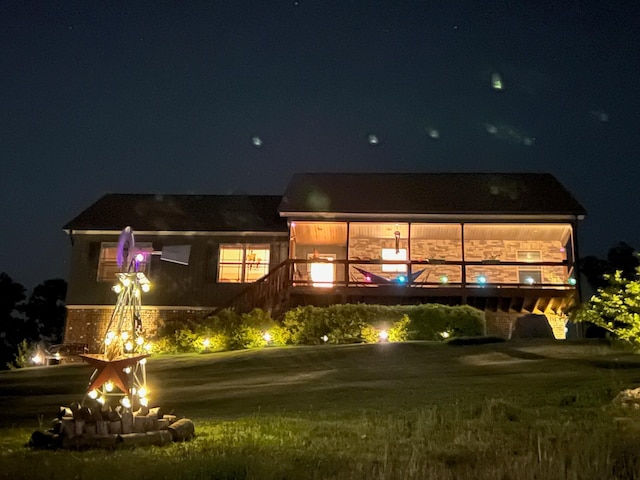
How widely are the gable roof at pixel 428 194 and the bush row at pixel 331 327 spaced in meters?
4.84

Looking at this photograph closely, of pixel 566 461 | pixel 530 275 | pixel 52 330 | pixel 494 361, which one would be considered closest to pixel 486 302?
pixel 530 275

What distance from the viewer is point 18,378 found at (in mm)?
16312

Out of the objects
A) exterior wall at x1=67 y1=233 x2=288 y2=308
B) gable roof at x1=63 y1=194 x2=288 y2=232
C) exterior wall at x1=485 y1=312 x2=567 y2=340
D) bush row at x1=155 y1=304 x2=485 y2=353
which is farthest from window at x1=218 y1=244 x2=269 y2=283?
exterior wall at x1=485 y1=312 x2=567 y2=340

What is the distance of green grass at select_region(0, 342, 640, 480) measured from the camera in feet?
22.6

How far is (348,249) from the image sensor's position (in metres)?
23.8

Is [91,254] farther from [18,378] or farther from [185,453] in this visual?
[185,453]

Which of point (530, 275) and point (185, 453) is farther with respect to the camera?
point (530, 275)

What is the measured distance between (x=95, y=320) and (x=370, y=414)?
54.4 feet

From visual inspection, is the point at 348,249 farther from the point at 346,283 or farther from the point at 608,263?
the point at 608,263

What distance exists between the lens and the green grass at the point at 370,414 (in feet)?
22.6

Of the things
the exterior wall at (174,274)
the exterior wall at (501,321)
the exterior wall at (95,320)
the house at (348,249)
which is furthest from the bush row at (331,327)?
the exterior wall at (174,274)

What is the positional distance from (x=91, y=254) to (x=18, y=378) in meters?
9.38

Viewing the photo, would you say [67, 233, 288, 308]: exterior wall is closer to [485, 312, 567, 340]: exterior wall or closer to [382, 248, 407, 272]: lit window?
[382, 248, 407, 272]: lit window

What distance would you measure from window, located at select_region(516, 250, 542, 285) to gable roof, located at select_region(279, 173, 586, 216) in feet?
6.58
